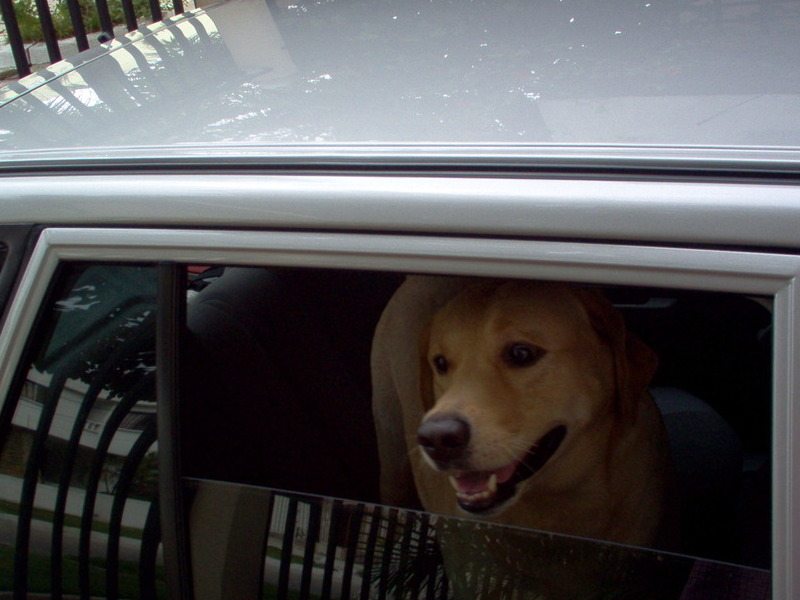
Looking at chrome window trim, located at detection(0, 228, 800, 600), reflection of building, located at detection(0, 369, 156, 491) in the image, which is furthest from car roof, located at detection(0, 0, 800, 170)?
reflection of building, located at detection(0, 369, 156, 491)

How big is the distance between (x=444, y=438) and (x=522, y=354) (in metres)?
0.21

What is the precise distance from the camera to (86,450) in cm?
134

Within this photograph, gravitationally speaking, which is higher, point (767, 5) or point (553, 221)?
point (767, 5)

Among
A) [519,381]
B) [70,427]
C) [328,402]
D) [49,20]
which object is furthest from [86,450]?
[49,20]

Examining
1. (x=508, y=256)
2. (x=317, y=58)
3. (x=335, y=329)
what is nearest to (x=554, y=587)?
(x=508, y=256)

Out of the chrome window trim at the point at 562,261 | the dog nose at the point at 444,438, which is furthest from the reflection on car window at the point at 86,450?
the dog nose at the point at 444,438

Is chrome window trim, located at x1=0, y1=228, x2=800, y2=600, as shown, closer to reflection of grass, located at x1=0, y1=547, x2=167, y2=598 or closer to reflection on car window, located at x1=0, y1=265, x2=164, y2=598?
reflection on car window, located at x1=0, y1=265, x2=164, y2=598

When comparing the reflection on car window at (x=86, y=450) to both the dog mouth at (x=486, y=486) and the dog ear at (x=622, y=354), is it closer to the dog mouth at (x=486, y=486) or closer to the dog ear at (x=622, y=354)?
the dog mouth at (x=486, y=486)

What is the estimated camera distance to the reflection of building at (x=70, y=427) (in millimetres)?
1325

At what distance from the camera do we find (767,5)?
1400mm

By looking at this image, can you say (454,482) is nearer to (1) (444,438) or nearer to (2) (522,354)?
(1) (444,438)

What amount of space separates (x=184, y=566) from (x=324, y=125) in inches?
26.8

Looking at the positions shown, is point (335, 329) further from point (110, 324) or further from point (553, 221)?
point (553, 221)

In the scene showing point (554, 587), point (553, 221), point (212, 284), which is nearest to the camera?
point (553, 221)
